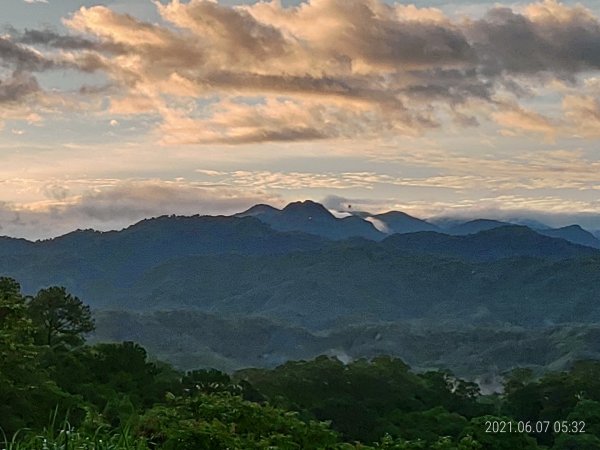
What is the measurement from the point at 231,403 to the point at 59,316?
47.7 meters

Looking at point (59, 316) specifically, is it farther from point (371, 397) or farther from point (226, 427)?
point (226, 427)

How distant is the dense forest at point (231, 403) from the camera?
965 inches

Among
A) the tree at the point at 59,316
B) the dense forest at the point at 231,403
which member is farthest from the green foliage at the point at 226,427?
the tree at the point at 59,316

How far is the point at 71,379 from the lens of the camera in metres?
58.6

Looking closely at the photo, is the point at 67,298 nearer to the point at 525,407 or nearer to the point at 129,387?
the point at 129,387

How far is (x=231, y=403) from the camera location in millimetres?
32781

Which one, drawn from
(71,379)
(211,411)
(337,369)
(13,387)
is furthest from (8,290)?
(337,369)

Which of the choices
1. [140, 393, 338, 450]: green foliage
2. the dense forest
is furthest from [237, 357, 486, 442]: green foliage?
[140, 393, 338, 450]: green foliage

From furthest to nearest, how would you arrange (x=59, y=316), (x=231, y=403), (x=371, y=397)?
1. (x=371, y=397)
2. (x=59, y=316)
3. (x=231, y=403)

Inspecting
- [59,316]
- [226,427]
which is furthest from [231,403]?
[59,316]

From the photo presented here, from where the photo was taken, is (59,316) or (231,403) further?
(59,316)

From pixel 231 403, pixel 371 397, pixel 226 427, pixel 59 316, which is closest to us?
pixel 226 427

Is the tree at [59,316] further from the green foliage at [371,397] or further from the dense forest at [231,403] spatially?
the green foliage at [371,397]

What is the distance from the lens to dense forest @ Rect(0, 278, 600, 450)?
965 inches
